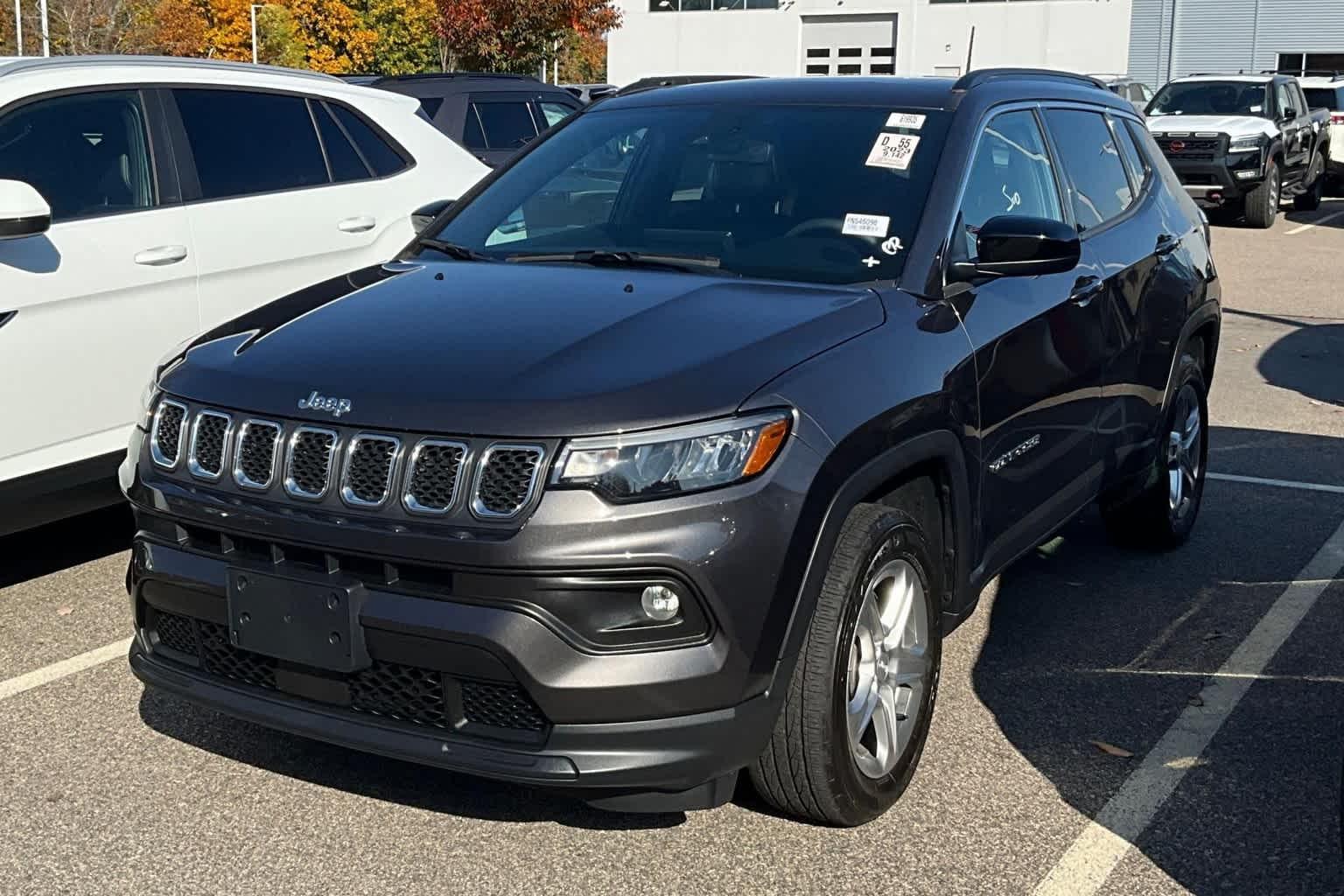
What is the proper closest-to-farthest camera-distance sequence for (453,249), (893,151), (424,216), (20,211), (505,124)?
(893,151), (453,249), (20,211), (424,216), (505,124)

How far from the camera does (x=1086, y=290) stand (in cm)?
483

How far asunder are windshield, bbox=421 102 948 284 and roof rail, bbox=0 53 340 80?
1.71 metres

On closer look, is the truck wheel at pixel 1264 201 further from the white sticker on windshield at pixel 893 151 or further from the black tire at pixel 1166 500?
the white sticker on windshield at pixel 893 151

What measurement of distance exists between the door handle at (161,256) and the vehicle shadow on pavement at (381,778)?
5.87 ft

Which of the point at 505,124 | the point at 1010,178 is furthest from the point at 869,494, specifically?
the point at 505,124

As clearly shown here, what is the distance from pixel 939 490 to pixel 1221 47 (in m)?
47.6

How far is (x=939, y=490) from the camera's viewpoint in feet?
13.0

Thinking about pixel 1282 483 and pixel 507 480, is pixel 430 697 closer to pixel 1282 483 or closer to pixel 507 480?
pixel 507 480

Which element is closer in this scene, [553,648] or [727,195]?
[553,648]

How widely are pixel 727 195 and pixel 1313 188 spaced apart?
2164 centimetres

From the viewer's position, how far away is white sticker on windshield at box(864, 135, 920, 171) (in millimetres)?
4312

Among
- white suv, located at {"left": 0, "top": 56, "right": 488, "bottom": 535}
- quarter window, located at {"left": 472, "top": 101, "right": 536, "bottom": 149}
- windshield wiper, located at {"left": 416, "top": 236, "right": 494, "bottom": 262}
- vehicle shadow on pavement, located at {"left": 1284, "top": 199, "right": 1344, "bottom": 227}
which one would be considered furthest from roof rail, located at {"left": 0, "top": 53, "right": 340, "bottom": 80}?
vehicle shadow on pavement, located at {"left": 1284, "top": 199, "right": 1344, "bottom": 227}

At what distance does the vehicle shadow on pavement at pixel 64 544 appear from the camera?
5734 millimetres

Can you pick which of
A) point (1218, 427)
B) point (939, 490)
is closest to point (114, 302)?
point (939, 490)
